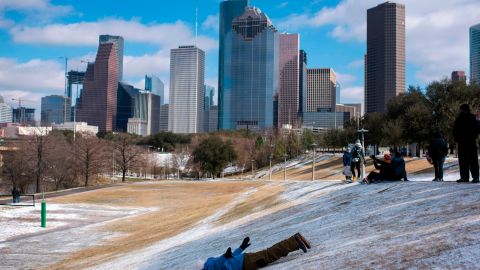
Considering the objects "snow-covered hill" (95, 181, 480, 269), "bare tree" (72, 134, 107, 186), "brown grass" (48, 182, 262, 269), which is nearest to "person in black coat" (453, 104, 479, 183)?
"snow-covered hill" (95, 181, 480, 269)

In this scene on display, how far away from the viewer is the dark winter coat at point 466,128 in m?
14.2

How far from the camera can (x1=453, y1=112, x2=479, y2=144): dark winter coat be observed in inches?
560

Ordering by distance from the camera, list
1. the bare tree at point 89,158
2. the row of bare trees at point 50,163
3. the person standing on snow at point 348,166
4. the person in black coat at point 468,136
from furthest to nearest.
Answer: the bare tree at point 89,158 < the row of bare trees at point 50,163 < the person standing on snow at point 348,166 < the person in black coat at point 468,136

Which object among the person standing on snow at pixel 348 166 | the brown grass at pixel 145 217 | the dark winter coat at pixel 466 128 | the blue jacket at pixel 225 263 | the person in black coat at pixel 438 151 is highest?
the dark winter coat at pixel 466 128

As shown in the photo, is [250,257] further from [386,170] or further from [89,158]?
[89,158]

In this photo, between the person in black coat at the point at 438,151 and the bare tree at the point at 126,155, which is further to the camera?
the bare tree at the point at 126,155

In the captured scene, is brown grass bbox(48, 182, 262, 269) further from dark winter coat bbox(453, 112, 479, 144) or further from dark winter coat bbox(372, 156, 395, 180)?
dark winter coat bbox(453, 112, 479, 144)

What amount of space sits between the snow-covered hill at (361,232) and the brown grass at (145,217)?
183cm

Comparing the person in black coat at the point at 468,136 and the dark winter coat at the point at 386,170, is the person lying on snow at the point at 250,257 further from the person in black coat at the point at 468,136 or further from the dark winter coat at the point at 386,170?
the dark winter coat at the point at 386,170

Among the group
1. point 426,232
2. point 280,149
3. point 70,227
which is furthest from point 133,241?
point 280,149

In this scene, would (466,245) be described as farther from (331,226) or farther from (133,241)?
(133,241)

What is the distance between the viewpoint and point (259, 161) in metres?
110

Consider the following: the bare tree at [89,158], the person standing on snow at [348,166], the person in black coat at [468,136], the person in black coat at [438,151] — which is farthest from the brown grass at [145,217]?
the bare tree at [89,158]

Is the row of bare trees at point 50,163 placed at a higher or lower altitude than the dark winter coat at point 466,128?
lower
